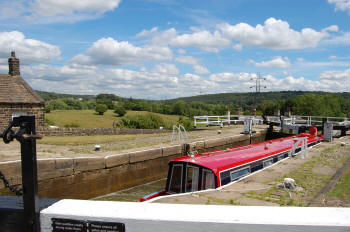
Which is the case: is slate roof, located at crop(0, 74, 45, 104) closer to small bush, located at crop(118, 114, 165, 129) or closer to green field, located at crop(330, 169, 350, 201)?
small bush, located at crop(118, 114, 165, 129)

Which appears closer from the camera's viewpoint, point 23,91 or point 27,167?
point 27,167

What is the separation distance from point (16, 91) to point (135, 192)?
11.2 metres

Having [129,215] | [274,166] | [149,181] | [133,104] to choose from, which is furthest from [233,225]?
[133,104]

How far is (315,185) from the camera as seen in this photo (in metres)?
7.62

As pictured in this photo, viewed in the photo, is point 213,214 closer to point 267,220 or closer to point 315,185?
point 267,220

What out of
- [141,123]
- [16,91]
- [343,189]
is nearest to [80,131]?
[16,91]

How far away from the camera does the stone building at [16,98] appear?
16.7 m

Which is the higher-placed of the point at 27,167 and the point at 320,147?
the point at 27,167

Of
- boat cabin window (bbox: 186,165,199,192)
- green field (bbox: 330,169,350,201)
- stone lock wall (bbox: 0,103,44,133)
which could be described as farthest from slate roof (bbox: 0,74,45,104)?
green field (bbox: 330,169,350,201)

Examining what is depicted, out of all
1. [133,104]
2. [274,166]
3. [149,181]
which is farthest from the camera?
[133,104]

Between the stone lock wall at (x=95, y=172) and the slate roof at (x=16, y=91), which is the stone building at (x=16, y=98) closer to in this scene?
the slate roof at (x=16, y=91)

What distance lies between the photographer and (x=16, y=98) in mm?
17344

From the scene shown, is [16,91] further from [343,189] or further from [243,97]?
[243,97]

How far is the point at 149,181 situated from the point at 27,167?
11.3 meters
